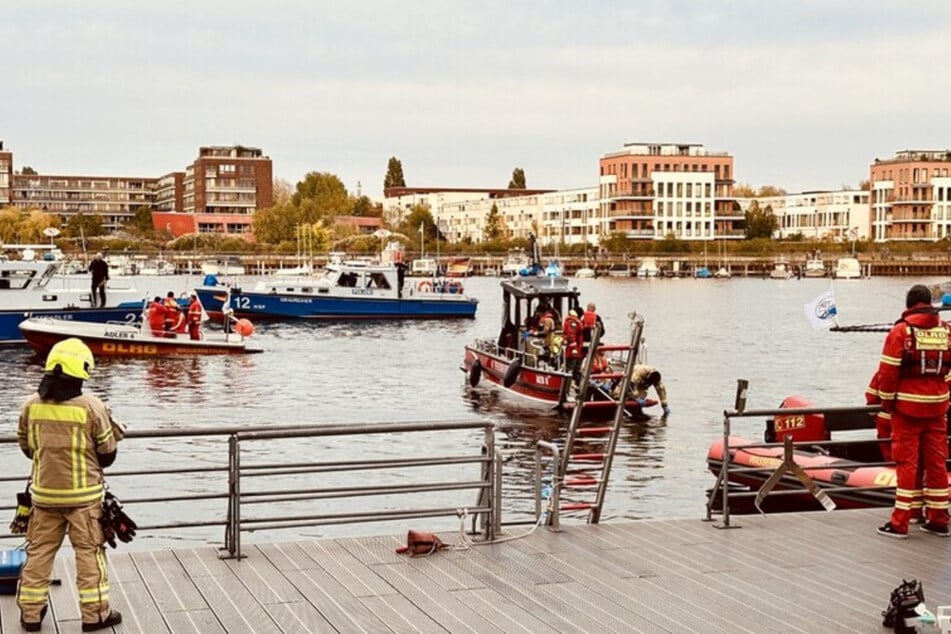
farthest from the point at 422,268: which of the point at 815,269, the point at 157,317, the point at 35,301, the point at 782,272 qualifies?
the point at 157,317

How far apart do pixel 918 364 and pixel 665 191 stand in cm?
17329

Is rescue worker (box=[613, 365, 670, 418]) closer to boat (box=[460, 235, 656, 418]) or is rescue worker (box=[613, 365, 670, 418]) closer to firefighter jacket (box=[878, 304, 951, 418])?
boat (box=[460, 235, 656, 418])

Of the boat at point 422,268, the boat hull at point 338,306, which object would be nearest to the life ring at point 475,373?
the boat hull at point 338,306

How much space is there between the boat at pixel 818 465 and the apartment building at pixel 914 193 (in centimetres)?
18361

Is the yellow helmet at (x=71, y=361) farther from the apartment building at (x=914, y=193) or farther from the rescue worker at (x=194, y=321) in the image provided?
the apartment building at (x=914, y=193)

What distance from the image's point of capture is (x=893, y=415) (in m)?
10.5

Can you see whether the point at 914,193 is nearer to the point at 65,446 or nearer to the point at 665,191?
the point at 665,191

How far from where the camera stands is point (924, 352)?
33.8 ft

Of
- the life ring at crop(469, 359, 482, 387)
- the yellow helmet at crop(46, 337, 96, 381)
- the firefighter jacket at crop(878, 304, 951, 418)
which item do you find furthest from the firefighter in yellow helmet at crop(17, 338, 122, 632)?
the life ring at crop(469, 359, 482, 387)

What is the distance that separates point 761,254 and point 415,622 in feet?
627

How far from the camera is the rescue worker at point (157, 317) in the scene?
46.5 m

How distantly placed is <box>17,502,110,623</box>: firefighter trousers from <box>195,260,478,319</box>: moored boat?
6305cm

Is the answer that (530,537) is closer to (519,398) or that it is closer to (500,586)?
(500,586)

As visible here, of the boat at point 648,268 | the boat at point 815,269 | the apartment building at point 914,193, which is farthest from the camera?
the apartment building at point 914,193
